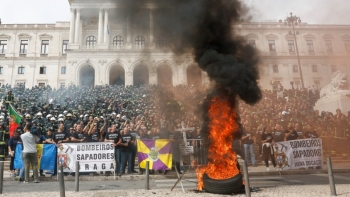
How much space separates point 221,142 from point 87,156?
5.25m

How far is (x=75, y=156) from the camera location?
9609 millimetres

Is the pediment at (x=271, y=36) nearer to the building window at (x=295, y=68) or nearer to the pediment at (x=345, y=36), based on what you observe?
the building window at (x=295, y=68)

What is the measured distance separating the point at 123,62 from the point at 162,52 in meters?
36.4

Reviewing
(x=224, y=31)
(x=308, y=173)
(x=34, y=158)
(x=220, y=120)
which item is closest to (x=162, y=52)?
(x=224, y=31)

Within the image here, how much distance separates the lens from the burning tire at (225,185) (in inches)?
237

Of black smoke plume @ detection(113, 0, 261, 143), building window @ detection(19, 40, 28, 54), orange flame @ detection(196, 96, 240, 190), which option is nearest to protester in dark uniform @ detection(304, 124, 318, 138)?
black smoke plume @ detection(113, 0, 261, 143)

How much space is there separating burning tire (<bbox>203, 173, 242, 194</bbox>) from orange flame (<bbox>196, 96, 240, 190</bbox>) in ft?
0.78

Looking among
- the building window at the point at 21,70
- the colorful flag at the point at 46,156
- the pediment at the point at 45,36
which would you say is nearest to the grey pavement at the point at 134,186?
the colorful flag at the point at 46,156

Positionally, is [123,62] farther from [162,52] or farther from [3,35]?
[162,52]

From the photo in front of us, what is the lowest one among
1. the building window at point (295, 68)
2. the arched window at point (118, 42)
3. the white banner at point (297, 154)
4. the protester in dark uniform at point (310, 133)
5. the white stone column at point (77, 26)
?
the white banner at point (297, 154)

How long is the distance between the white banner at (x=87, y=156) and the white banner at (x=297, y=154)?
21.0 feet

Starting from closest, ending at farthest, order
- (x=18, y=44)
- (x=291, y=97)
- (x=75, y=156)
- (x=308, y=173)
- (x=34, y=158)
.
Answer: (x=34, y=158)
(x=75, y=156)
(x=308, y=173)
(x=291, y=97)
(x=18, y=44)

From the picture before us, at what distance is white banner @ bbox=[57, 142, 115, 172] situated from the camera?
961cm

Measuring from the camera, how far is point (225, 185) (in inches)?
237
